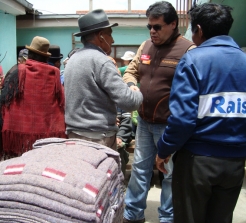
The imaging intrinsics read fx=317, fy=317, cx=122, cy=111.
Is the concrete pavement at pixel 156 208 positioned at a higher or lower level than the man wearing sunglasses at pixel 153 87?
lower

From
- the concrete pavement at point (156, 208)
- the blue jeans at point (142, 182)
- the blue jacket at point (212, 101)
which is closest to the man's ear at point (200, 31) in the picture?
the blue jacket at point (212, 101)

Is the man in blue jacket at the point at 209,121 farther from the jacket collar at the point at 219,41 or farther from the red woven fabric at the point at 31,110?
the red woven fabric at the point at 31,110

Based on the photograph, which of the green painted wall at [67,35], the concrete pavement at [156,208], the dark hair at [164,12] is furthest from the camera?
the green painted wall at [67,35]

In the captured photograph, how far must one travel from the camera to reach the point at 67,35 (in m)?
11.4

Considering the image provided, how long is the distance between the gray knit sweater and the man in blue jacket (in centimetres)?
38

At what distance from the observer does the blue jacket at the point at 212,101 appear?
183cm

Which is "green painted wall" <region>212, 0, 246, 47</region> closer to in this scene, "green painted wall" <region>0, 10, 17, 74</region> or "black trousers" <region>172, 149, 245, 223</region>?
"black trousers" <region>172, 149, 245, 223</region>

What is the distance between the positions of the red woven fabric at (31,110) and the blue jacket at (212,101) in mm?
1268

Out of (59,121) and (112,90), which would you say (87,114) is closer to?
(112,90)

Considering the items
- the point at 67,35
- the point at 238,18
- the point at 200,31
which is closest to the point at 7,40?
the point at 67,35

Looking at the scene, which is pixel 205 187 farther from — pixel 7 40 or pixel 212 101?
pixel 7 40

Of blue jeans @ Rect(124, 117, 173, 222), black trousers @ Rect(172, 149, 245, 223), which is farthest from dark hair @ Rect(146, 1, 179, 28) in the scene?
black trousers @ Rect(172, 149, 245, 223)

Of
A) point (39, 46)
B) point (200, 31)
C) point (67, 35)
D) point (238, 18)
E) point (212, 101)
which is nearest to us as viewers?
point (212, 101)

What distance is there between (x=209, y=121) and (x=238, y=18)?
141 inches
